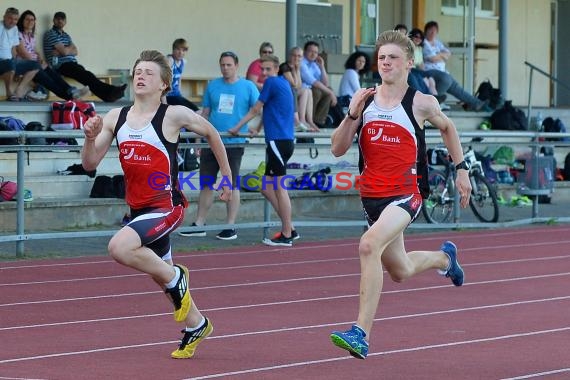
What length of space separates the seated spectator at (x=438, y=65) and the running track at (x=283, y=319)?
31.0 ft

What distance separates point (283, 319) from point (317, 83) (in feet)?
35.5

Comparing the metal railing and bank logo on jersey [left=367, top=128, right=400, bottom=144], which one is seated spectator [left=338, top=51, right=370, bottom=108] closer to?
the metal railing

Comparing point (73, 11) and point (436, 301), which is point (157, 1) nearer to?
point (73, 11)

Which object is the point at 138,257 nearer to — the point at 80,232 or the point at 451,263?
the point at 451,263

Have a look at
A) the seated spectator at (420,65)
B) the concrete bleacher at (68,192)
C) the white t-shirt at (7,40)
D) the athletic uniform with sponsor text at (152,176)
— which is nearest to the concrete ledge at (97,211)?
the concrete bleacher at (68,192)

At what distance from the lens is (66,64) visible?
19.1 meters

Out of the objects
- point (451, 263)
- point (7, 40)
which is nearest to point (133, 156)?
point (451, 263)

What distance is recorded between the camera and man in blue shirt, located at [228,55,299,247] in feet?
48.4

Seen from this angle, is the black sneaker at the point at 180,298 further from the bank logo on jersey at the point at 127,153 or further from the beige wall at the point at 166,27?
the beige wall at the point at 166,27

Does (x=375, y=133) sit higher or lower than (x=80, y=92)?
lower

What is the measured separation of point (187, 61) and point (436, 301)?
1174cm

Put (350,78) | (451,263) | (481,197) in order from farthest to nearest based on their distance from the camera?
(350,78) < (481,197) < (451,263)

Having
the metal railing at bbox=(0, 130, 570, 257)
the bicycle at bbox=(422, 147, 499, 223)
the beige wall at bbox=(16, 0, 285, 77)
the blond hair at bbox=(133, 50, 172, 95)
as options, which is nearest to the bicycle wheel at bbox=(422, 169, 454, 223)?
the bicycle at bbox=(422, 147, 499, 223)

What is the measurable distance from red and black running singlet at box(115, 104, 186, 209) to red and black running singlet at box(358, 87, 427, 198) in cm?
119
